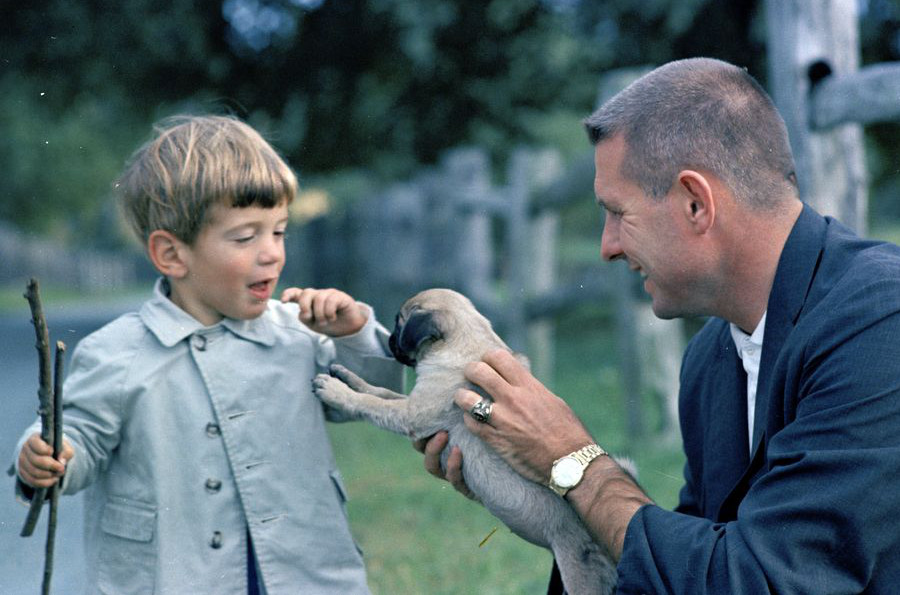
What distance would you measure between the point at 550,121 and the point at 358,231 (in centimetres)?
406

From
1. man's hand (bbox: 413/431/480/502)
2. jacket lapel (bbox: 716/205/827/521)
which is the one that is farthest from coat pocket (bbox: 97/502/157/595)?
jacket lapel (bbox: 716/205/827/521)

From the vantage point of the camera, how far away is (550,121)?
1836cm

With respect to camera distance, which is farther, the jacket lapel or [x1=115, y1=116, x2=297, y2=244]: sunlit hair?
[x1=115, y1=116, x2=297, y2=244]: sunlit hair

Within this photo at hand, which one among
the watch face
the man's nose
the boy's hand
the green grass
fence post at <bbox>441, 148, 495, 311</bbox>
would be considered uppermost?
the man's nose

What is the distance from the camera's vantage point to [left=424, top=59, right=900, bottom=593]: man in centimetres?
246

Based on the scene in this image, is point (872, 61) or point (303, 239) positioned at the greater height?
point (872, 61)

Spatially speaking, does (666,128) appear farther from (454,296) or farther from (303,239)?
(303,239)

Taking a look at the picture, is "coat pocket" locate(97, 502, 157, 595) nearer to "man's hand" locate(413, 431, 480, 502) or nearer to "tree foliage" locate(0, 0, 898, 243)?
"man's hand" locate(413, 431, 480, 502)

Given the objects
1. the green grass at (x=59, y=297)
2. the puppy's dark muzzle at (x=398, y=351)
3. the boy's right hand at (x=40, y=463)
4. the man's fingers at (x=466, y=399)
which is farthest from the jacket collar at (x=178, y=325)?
the green grass at (x=59, y=297)

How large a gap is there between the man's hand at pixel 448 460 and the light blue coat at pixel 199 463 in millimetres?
327

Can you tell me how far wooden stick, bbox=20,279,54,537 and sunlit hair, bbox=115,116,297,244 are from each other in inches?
32.8

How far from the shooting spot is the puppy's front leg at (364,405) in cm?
340

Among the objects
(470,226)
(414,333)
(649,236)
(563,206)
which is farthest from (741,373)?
(470,226)

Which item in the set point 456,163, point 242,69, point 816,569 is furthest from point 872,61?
point 816,569
